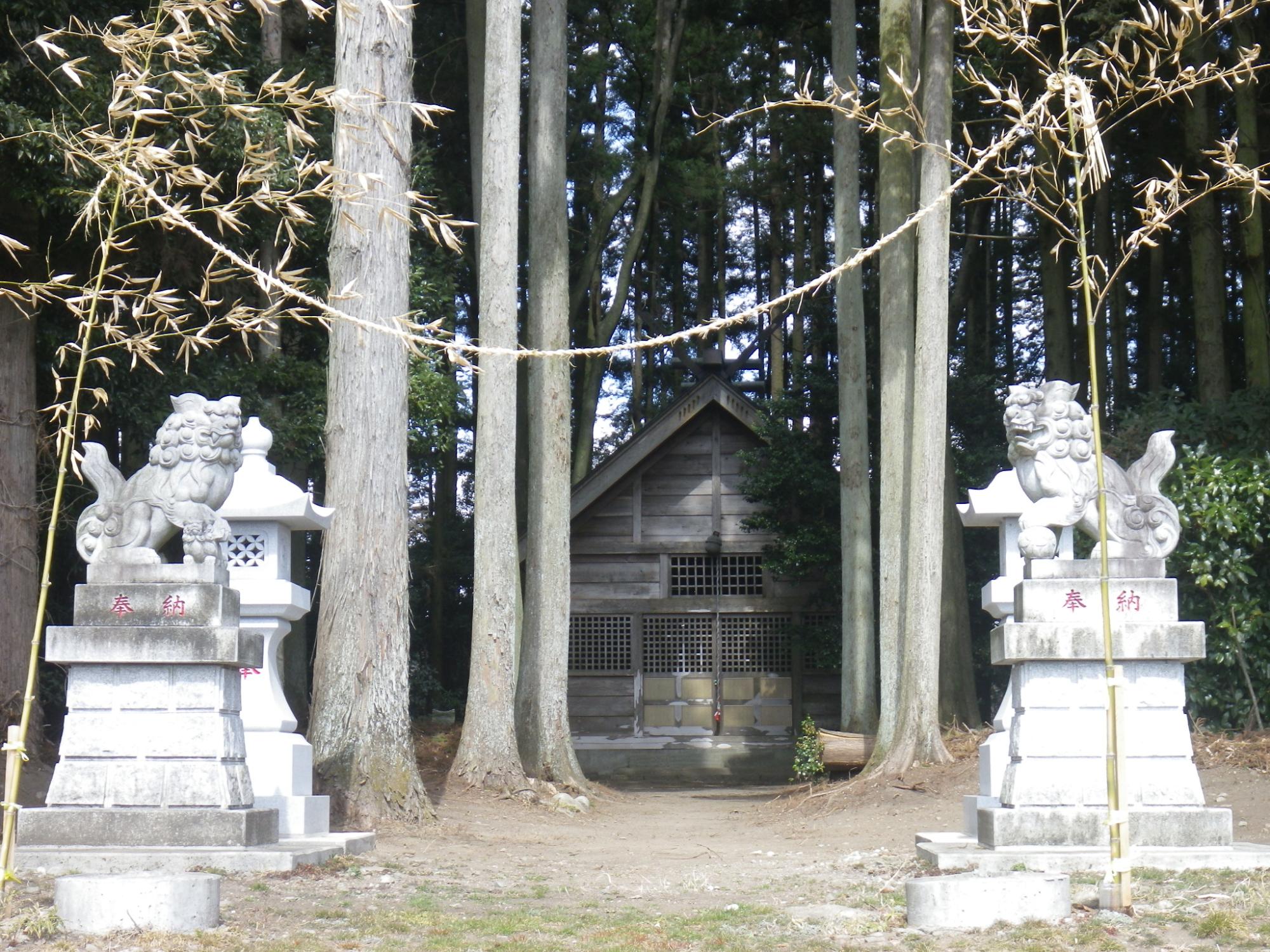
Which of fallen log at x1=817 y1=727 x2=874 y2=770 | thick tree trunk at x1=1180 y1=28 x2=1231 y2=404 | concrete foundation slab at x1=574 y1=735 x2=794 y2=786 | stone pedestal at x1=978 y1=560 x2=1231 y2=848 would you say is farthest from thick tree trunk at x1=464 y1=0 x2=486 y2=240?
stone pedestal at x1=978 y1=560 x2=1231 y2=848

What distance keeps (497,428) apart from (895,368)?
398 centimetres

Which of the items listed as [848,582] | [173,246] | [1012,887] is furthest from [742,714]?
[1012,887]

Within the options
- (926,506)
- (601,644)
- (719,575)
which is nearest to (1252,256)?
(926,506)

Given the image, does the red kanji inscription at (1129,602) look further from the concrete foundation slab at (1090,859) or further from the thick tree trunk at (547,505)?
the thick tree trunk at (547,505)

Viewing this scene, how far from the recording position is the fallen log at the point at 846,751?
13914 millimetres

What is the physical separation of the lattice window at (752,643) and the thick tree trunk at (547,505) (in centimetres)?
648

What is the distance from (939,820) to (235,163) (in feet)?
27.8

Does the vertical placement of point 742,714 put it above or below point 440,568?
below

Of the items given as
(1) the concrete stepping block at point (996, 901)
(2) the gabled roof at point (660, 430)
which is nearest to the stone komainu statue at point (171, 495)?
(1) the concrete stepping block at point (996, 901)

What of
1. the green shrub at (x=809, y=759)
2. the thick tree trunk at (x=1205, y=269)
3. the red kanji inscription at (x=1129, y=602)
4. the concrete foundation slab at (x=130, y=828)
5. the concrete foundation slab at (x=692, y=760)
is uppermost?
the thick tree trunk at (x=1205, y=269)

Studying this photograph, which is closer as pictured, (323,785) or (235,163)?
(323,785)

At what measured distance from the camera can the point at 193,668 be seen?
732cm

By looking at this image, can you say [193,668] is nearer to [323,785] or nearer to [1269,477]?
[323,785]

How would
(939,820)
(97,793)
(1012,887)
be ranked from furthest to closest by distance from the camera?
(939,820)
(97,793)
(1012,887)
